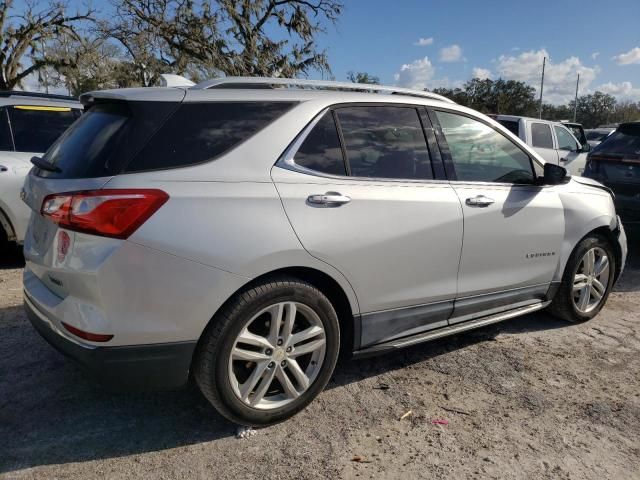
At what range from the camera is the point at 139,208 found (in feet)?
7.59

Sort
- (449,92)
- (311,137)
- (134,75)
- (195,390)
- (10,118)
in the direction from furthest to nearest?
(449,92), (134,75), (10,118), (195,390), (311,137)

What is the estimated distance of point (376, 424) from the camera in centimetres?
289

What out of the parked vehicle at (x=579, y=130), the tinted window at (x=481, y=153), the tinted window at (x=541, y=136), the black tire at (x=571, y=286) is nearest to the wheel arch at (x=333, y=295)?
the tinted window at (x=481, y=153)

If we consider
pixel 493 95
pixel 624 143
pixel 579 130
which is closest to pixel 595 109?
pixel 493 95

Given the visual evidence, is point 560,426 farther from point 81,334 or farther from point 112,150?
point 112,150

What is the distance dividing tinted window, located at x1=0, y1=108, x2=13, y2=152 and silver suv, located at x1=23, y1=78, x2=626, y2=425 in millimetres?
3045

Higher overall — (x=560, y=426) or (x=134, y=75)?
(x=134, y=75)

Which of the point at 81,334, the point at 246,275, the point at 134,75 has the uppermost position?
the point at 134,75

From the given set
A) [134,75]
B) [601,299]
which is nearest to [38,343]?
[601,299]

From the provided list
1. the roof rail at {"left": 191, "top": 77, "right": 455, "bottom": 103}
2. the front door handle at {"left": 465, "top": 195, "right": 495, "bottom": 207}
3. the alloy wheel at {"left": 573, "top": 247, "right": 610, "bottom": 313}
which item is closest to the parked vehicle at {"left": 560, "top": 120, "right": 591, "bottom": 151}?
the alloy wheel at {"left": 573, "top": 247, "right": 610, "bottom": 313}

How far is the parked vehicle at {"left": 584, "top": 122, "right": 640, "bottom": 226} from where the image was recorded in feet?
20.9

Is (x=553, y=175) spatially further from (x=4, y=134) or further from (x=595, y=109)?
(x=595, y=109)

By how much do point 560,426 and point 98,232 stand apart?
256cm

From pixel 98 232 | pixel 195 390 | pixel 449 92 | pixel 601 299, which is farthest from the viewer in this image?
pixel 449 92
